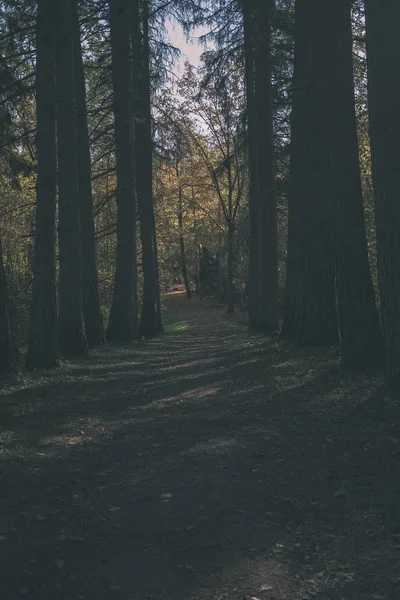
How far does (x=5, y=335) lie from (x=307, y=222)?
28.7ft

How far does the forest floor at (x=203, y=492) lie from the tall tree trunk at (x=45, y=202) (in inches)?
68.3

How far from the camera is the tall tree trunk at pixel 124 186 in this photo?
19141 mm

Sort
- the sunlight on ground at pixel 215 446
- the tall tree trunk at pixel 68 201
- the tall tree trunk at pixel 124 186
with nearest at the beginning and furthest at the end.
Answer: the sunlight on ground at pixel 215 446 → the tall tree trunk at pixel 68 201 → the tall tree trunk at pixel 124 186

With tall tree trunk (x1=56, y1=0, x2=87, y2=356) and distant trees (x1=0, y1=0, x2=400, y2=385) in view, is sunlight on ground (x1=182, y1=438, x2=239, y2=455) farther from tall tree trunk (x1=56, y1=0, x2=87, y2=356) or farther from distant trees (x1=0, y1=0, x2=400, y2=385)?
tall tree trunk (x1=56, y1=0, x2=87, y2=356)

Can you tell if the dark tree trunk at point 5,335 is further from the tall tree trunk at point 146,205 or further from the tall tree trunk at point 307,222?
the tall tree trunk at point 146,205

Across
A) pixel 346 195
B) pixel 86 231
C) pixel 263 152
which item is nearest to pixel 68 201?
pixel 86 231

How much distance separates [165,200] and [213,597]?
34834 millimetres

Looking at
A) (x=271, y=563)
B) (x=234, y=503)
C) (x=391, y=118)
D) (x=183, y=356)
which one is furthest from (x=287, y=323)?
(x=271, y=563)

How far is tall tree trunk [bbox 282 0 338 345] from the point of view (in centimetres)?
1512

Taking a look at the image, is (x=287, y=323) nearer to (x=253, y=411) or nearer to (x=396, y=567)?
(x=253, y=411)

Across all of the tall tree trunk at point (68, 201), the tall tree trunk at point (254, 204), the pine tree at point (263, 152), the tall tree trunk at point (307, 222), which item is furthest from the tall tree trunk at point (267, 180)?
the tall tree trunk at point (68, 201)

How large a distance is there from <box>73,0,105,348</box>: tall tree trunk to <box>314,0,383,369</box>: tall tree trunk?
922cm

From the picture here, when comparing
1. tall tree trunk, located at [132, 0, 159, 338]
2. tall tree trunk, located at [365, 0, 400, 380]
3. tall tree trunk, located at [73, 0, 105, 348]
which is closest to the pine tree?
tall tree trunk, located at [132, 0, 159, 338]

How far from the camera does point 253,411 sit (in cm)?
926
